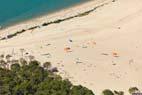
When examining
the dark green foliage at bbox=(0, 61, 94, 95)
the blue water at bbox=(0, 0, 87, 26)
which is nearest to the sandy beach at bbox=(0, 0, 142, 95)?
the blue water at bbox=(0, 0, 87, 26)

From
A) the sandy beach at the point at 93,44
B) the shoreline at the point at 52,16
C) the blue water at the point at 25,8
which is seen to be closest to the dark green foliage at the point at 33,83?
the sandy beach at the point at 93,44

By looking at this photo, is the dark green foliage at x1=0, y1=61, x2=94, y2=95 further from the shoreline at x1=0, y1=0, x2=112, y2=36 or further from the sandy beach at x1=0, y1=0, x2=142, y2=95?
the shoreline at x1=0, y1=0, x2=112, y2=36

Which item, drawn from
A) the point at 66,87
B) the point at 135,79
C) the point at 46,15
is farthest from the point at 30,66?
the point at 46,15

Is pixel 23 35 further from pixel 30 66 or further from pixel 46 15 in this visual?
pixel 30 66

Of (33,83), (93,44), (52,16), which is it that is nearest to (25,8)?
(52,16)

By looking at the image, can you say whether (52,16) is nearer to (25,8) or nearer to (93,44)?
(25,8)

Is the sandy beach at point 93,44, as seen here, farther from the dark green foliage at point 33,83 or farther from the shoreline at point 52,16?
the dark green foliage at point 33,83
